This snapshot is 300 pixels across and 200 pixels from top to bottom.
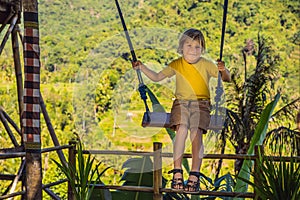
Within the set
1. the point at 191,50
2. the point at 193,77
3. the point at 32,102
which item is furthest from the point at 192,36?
the point at 32,102

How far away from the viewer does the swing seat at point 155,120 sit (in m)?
3.41

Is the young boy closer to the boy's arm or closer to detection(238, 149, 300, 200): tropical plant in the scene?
the boy's arm

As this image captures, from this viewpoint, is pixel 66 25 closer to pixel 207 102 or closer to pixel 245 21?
pixel 245 21

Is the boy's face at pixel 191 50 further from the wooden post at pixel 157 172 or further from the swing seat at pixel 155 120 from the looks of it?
the wooden post at pixel 157 172

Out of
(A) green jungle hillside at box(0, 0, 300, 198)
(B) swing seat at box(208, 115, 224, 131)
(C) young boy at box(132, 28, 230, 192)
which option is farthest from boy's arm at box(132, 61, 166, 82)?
(A) green jungle hillside at box(0, 0, 300, 198)

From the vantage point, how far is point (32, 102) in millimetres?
3512

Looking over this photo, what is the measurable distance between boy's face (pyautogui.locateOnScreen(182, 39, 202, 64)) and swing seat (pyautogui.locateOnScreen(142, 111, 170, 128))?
37cm

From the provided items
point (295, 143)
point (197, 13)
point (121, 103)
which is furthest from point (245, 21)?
point (295, 143)

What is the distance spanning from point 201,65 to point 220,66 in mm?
128

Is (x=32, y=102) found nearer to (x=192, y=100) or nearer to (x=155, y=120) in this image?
(x=155, y=120)

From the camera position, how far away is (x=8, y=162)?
17.6 metres

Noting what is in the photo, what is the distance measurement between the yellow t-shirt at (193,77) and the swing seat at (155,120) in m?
0.16

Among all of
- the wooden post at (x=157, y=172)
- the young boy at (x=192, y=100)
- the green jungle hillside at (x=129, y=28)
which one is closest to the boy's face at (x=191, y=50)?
the young boy at (x=192, y=100)

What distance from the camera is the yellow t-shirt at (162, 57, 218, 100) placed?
3.36m
